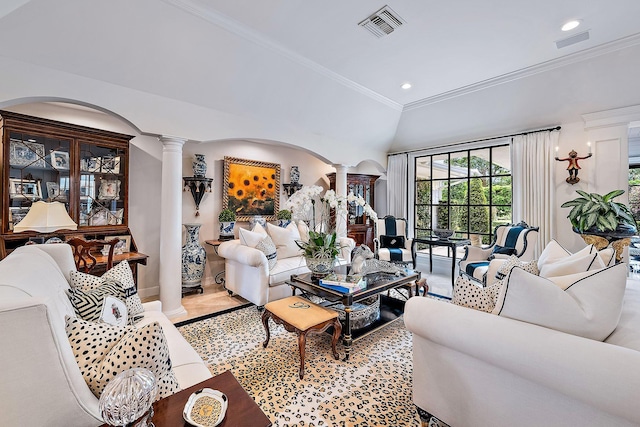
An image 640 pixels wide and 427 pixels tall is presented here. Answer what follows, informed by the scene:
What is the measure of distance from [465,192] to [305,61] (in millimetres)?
3810

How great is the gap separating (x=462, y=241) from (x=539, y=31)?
273 cm

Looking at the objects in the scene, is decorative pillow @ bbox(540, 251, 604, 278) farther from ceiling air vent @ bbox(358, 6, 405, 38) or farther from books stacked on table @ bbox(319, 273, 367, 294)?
ceiling air vent @ bbox(358, 6, 405, 38)

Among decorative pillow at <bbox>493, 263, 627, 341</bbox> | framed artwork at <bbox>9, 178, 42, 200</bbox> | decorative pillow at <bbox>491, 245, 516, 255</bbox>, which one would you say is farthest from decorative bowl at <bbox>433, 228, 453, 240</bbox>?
framed artwork at <bbox>9, 178, 42, 200</bbox>

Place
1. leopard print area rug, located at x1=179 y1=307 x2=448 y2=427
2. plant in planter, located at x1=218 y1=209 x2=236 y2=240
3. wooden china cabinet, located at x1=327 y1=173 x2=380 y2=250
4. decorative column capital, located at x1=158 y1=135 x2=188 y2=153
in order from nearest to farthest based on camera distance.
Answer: leopard print area rug, located at x1=179 y1=307 x2=448 y2=427, decorative column capital, located at x1=158 y1=135 x2=188 y2=153, plant in planter, located at x1=218 y1=209 x2=236 y2=240, wooden china cabinet, located at x1=327 y1=173 x2=380 y2=250

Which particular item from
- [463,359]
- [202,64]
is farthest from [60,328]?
[202,64]

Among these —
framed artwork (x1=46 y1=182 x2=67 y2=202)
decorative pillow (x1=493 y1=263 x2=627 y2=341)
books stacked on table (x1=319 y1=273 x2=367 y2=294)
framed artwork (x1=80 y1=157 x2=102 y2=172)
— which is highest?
framed artwork (x1=80 y1=157 x2=102 y2=172)

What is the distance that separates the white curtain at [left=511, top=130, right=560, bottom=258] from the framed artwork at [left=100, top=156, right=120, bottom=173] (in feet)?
18.6

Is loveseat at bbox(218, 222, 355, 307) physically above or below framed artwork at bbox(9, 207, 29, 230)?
below

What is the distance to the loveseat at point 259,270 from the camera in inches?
128

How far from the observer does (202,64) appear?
2.87 metres

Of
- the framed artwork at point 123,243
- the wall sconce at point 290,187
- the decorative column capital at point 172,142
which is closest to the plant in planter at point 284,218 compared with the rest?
the wall sconce at point 290,187

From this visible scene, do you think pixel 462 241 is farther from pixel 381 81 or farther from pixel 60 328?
pixel 60 328

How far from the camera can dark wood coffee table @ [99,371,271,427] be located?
858 mm

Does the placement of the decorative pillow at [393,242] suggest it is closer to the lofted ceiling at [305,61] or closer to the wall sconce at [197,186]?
the lofted ceiling at [305,61]
